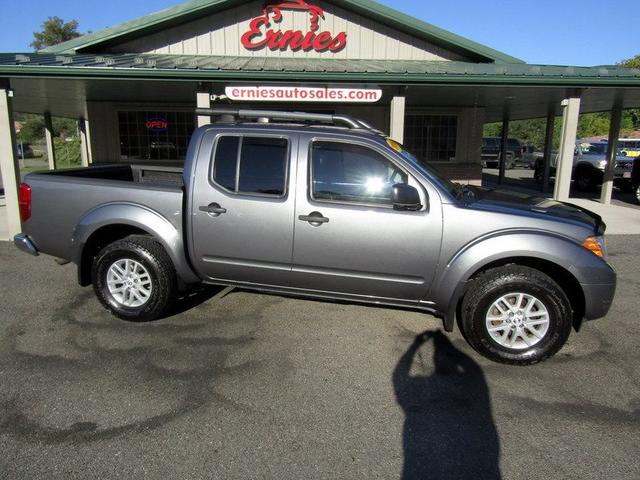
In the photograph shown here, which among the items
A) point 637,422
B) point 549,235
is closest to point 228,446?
point 637,422

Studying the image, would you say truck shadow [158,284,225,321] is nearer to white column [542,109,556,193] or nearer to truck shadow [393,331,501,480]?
truck shadow [393,331,501,480]

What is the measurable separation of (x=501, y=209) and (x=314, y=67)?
6292 millimetres

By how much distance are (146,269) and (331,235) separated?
5.92 ft

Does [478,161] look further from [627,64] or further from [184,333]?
[627,64]

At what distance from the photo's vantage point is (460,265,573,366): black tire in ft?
12.1

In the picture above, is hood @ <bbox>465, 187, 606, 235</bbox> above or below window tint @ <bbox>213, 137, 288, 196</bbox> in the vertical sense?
below

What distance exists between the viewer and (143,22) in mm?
10508

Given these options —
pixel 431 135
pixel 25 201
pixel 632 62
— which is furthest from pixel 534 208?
pixel 632 62

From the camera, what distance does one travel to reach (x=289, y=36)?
1109 centimetres

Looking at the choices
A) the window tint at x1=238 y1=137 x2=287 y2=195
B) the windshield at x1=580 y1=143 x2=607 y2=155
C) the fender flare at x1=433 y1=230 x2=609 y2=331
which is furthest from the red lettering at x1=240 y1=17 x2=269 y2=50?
the windshield at x1=580 y1=143 x2=607 y2=155

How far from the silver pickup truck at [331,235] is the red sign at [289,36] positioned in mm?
7368

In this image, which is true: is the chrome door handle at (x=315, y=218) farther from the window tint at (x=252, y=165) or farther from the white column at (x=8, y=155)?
the white column at (x=8, y=155)

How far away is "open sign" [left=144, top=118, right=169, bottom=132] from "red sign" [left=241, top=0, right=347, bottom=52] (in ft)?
12.2

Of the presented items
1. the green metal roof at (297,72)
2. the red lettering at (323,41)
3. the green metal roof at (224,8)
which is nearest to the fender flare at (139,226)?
the green metal roof at (297,72)
